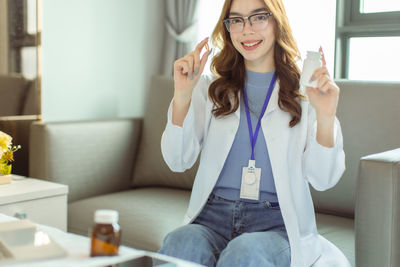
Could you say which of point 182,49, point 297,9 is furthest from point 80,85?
point 297,9

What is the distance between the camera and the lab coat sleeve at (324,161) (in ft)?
5.25

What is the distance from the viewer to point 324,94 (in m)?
1.57

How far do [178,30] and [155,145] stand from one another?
2.56 ft

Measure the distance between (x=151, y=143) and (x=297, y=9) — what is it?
976 mm

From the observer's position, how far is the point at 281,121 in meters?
1.71

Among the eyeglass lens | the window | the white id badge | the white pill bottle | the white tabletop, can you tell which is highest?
the window

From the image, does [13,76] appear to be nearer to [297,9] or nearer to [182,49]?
[182,49]

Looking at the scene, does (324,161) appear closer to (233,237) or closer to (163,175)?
(233,237)

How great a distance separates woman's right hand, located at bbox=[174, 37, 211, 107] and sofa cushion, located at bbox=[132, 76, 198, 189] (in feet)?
3.24

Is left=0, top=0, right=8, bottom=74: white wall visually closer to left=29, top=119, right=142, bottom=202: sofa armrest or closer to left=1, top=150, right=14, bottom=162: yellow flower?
left=29, top=119, right=142, bottom=202: sofa armrest

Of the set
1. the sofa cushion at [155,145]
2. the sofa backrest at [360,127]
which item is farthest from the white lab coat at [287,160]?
the sofa cushion at [155,145]

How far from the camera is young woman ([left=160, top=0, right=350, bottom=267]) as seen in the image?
1.57 meters

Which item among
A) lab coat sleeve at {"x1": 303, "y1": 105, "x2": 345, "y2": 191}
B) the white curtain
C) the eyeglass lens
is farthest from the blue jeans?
the white curtain

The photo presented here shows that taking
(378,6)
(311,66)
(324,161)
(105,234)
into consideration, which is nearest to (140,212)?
(324,161)
